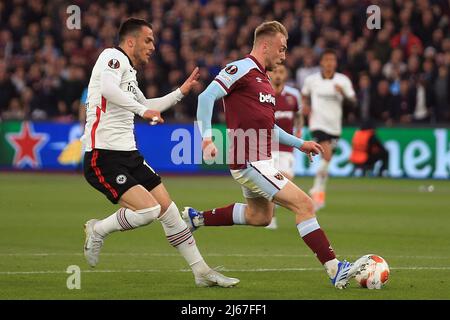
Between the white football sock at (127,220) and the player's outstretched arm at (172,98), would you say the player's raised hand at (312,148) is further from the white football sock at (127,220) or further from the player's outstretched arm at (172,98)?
the white football sock at (127,220)

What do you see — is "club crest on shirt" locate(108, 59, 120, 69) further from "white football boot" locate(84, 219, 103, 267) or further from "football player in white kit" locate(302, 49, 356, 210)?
"football player in white kit" locate(302, 49, 356, 210)

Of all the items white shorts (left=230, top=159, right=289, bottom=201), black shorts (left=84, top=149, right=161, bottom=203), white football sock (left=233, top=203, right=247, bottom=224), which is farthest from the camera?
white football sock (left=233, top=203, right=247, bottom=224)

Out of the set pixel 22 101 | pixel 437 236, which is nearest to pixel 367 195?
pixel 437 236

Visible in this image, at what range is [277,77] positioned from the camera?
1499cm

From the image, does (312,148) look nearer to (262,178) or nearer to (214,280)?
(262,178)

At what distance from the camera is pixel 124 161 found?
369 inches

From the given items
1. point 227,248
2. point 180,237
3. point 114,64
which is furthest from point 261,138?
point 227,248

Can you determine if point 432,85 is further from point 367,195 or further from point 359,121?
point 367,195

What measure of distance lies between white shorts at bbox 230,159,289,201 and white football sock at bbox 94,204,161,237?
0.86 meters

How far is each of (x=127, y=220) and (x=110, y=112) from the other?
952mm

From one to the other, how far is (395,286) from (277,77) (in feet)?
19.7

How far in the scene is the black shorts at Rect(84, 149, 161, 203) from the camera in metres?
9.29

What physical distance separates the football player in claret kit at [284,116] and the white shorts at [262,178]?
17.0ft

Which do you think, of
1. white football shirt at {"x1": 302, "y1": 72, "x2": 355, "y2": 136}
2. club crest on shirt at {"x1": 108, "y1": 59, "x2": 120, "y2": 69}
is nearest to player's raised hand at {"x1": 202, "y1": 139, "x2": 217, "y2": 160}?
club crest on shirt at {"x1": 108, "y1": 59, "x2": 120, "y2": 69}
